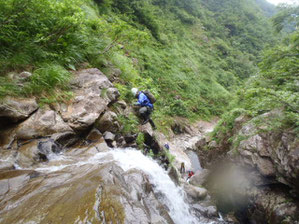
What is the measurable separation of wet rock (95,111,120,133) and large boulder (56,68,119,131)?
193mm

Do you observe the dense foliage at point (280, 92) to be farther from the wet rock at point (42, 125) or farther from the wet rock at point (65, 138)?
the wet rock at point (42, 125)

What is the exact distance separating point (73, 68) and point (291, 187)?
8055 mm

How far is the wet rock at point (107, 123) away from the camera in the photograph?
4709 millimetres

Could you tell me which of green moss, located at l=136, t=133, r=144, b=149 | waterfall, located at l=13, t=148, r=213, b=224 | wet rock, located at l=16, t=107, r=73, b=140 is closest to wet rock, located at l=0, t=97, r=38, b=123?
wet rock, located at l=16, t=107, r=73, b=140

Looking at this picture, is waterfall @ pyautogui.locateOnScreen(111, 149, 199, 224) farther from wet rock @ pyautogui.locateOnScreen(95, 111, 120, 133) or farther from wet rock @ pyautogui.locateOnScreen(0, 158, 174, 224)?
wet rock @ pyautogui.locateOnScreen(0, 158, 174, 224)

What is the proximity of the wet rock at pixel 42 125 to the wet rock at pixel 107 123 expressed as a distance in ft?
2.85

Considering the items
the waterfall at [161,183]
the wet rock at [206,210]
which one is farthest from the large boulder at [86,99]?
the wet rock at [206,210]

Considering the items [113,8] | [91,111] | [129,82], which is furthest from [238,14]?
[91,111]

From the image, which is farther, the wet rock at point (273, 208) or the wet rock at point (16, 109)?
the wet rock at point (273, 208)

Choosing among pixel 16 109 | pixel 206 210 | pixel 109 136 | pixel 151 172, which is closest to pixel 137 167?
pixel 151 172

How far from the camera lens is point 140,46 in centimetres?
1120

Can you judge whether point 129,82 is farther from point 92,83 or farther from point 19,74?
point 19,74

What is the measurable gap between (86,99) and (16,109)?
164 centimetres

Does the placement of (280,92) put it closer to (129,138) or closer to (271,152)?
(271,152)
